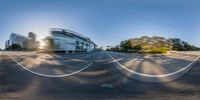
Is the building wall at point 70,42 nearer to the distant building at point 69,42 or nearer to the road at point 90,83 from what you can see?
the distant building at point 69,42

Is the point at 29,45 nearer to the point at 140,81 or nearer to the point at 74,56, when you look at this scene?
the point at 74,56

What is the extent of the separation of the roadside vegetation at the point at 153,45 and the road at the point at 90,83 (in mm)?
263

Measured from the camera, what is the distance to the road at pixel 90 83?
3.90 metres

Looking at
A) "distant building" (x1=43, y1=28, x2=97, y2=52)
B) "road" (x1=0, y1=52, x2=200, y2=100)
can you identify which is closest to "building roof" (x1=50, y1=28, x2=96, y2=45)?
"distant building" (x1=43, y1=28, x2=97, y2=52)

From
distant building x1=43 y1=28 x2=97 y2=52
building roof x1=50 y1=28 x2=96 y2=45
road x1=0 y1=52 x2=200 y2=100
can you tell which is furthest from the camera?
road x1=0 y1=52 x2=200 y2=100

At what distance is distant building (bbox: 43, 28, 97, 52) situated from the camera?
3146mm

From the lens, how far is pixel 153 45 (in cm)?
331

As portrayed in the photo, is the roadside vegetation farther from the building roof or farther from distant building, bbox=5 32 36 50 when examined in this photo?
distant building, bbox=5 32 36 50

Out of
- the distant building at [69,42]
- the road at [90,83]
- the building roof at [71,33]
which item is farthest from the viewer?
the road at [90,83]

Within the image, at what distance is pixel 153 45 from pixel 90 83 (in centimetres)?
127

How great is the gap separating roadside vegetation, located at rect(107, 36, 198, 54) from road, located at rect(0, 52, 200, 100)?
0.26 m

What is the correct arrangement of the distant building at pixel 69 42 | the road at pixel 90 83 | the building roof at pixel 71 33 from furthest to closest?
the road at pixel 90 83, the building roof at pixel 71 33, the distant building at pixel 69 42

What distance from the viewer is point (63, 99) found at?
4.01 m

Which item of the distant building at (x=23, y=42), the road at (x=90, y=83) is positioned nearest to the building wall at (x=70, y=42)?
the distant building at (x=23, y=42)
